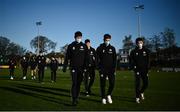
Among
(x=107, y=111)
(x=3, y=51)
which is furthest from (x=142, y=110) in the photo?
(x=3, y=51)

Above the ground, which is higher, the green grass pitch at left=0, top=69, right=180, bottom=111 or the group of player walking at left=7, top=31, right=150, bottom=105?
the group of player walking at left=7, top=31, right=150, bottom=105

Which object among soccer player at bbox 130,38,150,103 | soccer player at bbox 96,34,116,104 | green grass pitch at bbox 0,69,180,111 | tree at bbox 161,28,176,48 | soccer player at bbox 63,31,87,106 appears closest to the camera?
green grass pitch at bbox 0,69,180,111

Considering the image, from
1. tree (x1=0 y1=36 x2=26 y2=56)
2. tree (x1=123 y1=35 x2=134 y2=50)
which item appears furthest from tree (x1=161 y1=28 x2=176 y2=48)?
tree (x1=0 y1=36 x2=26 y2=56)

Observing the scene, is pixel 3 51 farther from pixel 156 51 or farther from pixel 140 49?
pixel 140 49

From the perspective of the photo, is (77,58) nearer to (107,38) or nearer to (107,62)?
(107,62)

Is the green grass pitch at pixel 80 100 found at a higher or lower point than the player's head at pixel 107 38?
lower

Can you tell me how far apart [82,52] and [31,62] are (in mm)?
19443

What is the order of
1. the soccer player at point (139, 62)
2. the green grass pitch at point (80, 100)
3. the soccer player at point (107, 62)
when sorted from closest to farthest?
the green grass pitch at point (80, 100) < the soccer player at point (107, 62) < the soccer player at point (139, 62)

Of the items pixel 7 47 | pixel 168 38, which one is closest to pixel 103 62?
pixel 168 38

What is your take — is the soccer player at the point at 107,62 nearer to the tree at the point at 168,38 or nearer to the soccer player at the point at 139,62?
the soccer player at the point at 139,62

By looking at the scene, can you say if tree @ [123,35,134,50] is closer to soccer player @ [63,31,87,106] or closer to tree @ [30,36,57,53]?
tree @ [30,36,57,53]

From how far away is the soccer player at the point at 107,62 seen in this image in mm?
11531

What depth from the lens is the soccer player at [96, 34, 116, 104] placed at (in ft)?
37.8

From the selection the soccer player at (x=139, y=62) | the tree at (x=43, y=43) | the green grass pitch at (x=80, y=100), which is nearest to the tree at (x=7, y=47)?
the tree at (x=43, y=43)
